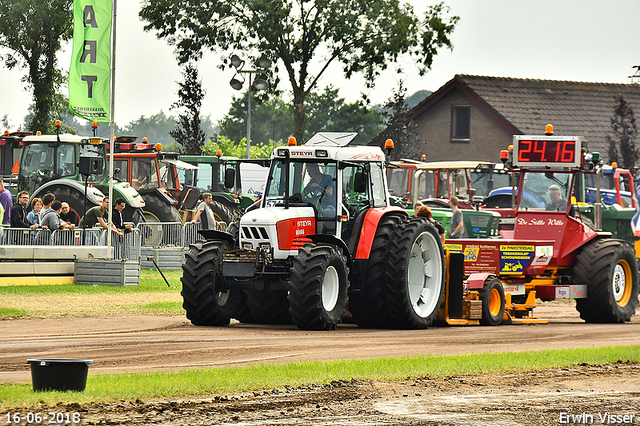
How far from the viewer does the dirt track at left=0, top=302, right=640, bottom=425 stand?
7.93m

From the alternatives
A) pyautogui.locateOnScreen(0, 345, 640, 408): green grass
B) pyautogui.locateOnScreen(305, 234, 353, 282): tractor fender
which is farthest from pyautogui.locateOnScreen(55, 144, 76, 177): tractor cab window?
pyautogui.locateOnScreen(0, 345, 640, 408): green grass

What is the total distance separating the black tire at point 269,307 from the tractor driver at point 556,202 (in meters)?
5.25

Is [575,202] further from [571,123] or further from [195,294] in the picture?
[571,123]

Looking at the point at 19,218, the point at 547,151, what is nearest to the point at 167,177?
the point at 19,218

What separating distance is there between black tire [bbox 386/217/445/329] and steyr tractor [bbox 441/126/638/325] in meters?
0.76

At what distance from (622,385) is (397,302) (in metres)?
4.87

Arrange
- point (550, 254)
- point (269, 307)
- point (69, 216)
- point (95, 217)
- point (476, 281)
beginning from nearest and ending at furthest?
1. point (269, 307)
2. point (476, 281)
3. point (550, 254)
4. point (95, 217)
5. point (69, 216)

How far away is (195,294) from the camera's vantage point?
1432cm

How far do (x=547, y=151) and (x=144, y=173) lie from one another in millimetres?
12792

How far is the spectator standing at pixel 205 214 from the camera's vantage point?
26.3 metres

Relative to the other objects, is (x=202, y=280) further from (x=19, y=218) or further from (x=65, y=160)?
(x=65, y=160)

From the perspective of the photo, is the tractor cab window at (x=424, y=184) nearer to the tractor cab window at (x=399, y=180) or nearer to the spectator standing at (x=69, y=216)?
the tractor cab window at (x=399, y=180)

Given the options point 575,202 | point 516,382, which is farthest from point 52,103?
point 516,382

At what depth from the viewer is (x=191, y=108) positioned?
134 ft
